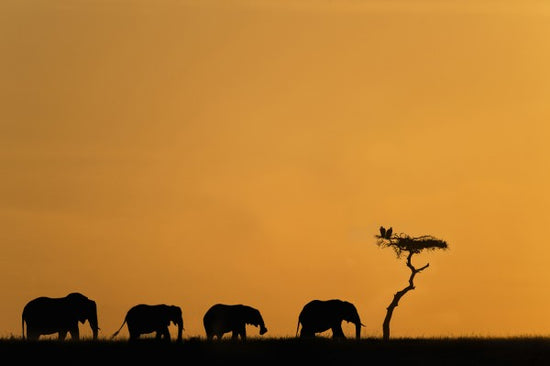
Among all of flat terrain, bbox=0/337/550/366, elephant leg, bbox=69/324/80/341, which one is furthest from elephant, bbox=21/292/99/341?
flat terrain, bbox=0/337/550/366

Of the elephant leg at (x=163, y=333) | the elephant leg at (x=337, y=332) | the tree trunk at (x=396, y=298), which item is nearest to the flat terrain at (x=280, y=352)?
the elephant leg at (x=163, y=333)

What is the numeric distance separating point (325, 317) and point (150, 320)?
11066 mm

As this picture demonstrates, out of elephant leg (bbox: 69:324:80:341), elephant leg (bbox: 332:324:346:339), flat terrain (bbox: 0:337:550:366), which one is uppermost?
elephant leg (bbox: 69:324:80:341)

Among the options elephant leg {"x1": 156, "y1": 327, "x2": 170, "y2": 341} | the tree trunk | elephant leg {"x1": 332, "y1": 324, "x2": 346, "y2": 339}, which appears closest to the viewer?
elephant leg {"x1": 156, "y1": 327, "x2": 170, "y2": 341}

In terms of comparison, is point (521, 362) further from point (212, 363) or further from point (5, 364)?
point (5, 364)

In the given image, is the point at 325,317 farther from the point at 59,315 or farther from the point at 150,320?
the point at 59,315

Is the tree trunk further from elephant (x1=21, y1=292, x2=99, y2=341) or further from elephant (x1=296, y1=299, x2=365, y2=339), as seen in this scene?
elephant (x1=21, y1=292, x2=99, y2=341)

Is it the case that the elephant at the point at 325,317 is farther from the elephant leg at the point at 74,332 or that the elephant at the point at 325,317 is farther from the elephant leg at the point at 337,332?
the elephant leg at the point at 74,332

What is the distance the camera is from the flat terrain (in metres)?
59.6

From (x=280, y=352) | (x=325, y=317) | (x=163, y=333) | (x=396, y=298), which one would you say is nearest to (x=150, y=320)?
(x=163, y=333)

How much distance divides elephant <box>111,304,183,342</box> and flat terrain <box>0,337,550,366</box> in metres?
4.01

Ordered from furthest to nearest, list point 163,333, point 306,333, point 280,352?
point 306,333 < point 163,333 < point 280,352

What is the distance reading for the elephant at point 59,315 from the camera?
7088cm

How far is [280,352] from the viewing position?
62.2 metres
